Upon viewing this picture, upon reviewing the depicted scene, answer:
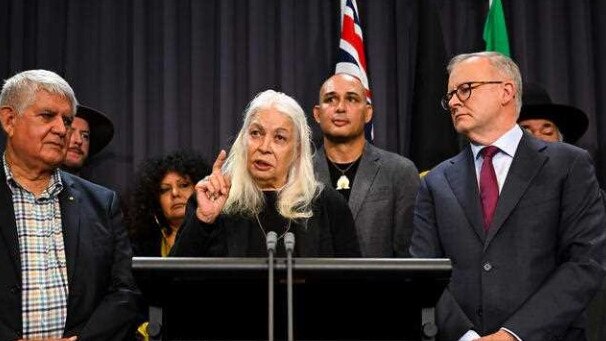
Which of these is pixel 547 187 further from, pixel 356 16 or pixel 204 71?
pixel 204 71

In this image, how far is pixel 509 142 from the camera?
2.98 m

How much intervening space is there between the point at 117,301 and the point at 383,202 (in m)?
→ 1.36

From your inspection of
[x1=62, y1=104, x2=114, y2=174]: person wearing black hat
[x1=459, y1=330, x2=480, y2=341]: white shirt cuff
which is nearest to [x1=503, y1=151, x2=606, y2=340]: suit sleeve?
[x1=459, y1=330, x2=480, y2=341]: white shirt cuff

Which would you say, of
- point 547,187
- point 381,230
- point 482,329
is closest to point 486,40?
point 381,230

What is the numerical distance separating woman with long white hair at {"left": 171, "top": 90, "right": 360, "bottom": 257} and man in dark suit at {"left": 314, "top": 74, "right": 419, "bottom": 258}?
0.70 metres

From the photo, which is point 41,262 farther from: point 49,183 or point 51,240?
point 49,183

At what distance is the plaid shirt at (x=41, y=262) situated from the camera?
109 inches

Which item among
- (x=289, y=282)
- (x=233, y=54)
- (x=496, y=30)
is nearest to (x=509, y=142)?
(x=289, y=282)

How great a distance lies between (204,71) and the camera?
4.91m

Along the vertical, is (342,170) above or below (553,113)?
below

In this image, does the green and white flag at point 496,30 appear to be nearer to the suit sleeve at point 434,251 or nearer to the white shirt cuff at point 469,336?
the suit sleeve at point 434,251

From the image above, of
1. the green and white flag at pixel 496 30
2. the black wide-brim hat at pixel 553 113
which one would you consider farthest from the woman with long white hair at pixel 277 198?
the green and white flag at pixel 496 30

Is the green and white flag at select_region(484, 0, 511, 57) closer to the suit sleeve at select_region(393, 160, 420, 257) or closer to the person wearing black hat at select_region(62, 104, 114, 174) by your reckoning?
the suit sleeve at select_region(393, 160, 420, 257)

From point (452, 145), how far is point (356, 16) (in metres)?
0.90
